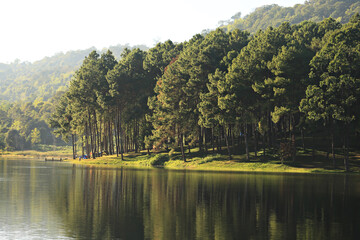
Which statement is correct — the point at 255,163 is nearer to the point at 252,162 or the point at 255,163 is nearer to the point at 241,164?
the point at 252,162

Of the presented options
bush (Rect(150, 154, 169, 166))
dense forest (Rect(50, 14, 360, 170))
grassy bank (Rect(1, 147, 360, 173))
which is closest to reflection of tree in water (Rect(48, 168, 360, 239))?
grassy bank (Rect(1, 147, 360, 173))

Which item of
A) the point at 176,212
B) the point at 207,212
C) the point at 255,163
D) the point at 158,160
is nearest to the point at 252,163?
the point at 255,163

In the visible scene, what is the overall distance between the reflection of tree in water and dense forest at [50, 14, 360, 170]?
30.7 m

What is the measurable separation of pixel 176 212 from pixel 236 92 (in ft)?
178

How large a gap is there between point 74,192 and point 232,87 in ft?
152

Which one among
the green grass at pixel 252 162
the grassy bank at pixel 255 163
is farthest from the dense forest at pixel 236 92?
the grassy bank at pixel 255 163

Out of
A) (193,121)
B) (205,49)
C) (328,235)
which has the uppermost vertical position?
(205,49)

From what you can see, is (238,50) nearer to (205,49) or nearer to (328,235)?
(205,49)

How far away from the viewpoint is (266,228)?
81.1 ft

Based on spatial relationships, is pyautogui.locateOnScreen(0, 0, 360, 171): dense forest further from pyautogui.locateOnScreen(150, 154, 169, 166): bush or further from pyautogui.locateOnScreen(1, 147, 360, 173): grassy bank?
pyautogui.locateOnScreen(150, 154, 169, 166): bush

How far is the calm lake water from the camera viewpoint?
23016mm

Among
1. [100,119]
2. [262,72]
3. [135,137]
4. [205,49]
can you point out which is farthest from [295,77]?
[100,119]

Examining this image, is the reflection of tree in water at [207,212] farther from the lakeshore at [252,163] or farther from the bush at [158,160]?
the bush at [158,160]

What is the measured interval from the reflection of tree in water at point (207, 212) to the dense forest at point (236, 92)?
3052 centimetres
